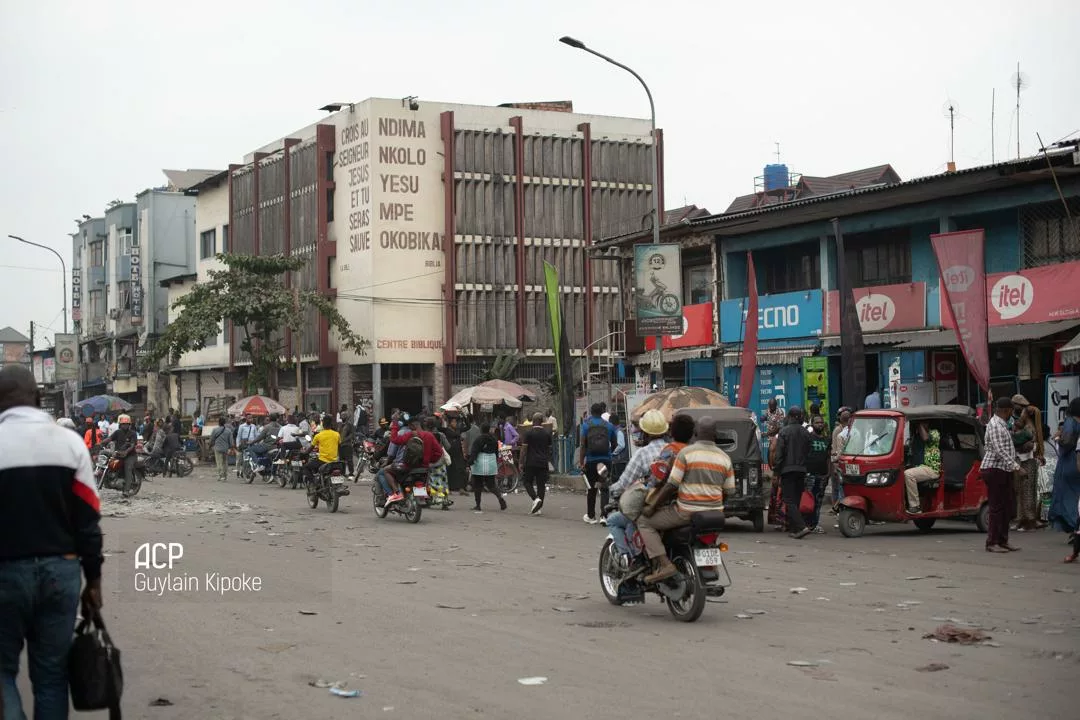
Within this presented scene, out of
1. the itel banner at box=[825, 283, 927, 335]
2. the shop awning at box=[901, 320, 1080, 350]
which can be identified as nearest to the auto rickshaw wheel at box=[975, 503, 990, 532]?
the shop awning at box=[901, 320, 1080, 350]

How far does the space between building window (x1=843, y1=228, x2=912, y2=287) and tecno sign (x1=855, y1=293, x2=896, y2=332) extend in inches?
27.1

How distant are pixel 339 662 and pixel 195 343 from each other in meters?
41.7

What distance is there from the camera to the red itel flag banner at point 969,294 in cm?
2089

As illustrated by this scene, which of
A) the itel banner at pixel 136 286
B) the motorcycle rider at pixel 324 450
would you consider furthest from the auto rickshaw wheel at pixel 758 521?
the itel banner at pixel 136 286

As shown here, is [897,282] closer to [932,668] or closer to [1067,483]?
[1067,483]

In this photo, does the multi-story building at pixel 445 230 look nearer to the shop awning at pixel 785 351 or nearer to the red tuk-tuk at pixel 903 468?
the shop awning at pixel 785 351

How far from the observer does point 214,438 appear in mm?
39875

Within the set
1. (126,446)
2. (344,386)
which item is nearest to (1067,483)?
(126,446)

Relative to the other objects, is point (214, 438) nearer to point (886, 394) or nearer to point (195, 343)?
point (195, 343)

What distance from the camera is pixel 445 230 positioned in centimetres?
5347

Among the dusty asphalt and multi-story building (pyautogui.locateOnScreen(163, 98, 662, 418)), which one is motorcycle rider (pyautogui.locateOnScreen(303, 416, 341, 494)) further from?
multi-story building (pyautogui.locateOnScreen(163, 98, 662, 418))

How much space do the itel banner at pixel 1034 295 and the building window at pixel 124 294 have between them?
62552 mm

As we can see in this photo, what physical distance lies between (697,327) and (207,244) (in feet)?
136

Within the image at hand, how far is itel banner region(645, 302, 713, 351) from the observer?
112 ft
